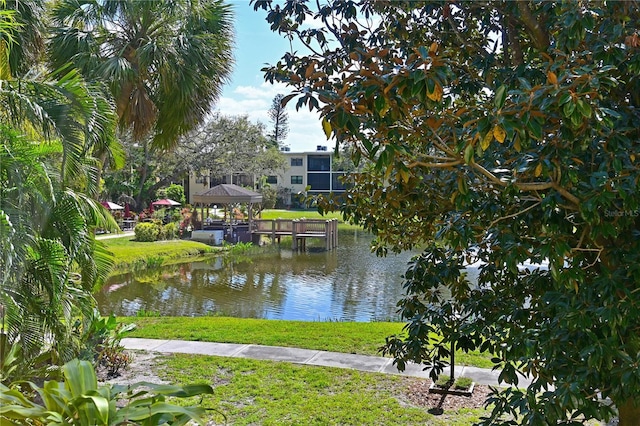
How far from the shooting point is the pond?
42.9ft

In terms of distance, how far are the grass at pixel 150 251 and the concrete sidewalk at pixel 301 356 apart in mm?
11229

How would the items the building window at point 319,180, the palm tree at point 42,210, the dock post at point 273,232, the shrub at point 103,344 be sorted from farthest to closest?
the building window at point 319,180
the dock post at point 273,232
the shrub at point 103,344
the palm tree at point 42,210

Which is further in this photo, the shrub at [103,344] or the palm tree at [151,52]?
the palm tree at [151,52]

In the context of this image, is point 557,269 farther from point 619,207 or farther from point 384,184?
point 384,184

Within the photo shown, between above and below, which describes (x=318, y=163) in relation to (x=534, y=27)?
above

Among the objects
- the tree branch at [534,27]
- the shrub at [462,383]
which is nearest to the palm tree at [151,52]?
the shrub at [462,383]

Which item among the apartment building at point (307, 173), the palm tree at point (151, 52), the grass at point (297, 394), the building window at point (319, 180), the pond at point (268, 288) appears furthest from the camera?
the building window at point (319, 180)

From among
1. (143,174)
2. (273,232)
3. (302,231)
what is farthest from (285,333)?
(143,174)

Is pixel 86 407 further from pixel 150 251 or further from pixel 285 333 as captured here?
pixel 150 251

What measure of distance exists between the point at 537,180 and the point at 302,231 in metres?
23.0

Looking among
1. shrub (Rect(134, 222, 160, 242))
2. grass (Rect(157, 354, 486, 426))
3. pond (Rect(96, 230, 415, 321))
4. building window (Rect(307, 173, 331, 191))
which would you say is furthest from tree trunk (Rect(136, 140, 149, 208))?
building window (Rect(307, 173, 331, 191))

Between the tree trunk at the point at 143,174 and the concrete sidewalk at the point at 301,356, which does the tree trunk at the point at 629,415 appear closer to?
the concrete sidewalk at the point at 301,356

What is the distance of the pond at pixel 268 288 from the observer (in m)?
13.1

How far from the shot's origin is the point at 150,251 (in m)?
21.3
